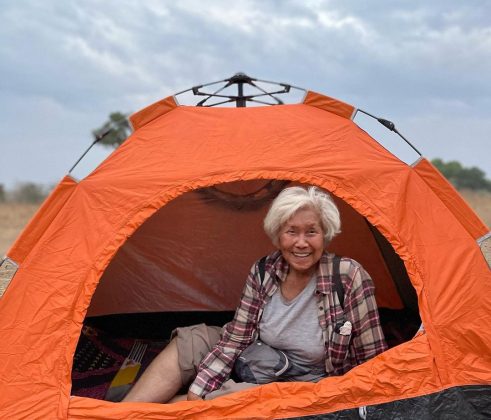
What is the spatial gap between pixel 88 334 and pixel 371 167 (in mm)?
2087

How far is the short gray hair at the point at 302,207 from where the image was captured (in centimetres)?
242

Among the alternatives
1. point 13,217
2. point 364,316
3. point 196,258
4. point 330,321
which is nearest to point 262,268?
point 330,321

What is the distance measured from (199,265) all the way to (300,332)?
155 cm

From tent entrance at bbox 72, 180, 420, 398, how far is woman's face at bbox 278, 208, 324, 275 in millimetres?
1329

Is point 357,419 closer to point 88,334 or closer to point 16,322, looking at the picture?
point 16,322

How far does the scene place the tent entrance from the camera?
381 centimetres

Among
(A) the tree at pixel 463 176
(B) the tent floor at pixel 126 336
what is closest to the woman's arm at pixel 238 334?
(B) the tent floor at pixel 126 336

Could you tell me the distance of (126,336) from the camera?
3.90 m

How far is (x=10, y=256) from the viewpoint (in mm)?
2592

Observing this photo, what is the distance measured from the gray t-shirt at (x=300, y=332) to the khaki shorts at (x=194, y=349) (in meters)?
0.22

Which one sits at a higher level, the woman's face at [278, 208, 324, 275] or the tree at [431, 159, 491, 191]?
the tree at [431, 159, 491, 191]

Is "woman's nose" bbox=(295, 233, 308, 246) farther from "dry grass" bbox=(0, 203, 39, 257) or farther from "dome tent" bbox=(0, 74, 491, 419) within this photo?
"dry grass" bbox=(0, 203, 39, 257)

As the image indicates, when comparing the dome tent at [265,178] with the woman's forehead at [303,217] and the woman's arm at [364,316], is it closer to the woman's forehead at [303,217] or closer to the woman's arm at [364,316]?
the woman's arm at [364,316]

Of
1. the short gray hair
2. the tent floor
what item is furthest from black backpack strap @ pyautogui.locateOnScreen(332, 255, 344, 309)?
the tent floor
